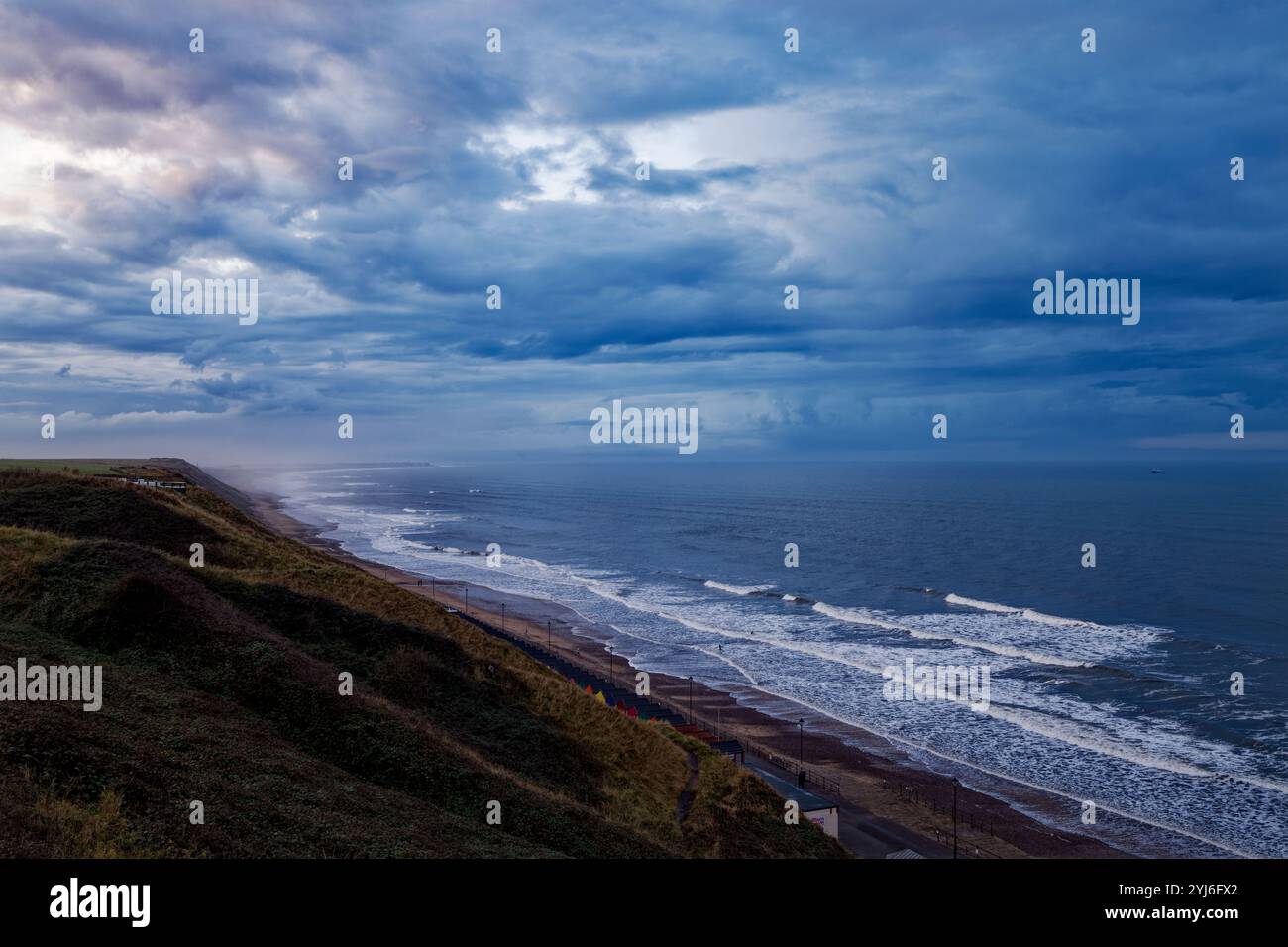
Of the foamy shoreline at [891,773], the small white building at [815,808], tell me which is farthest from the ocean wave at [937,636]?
the small white building at [815,808]

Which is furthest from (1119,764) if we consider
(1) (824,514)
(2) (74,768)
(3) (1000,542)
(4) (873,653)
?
(1) (824,514)

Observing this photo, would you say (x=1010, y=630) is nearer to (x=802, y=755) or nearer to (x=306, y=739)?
(x=802, y=755)

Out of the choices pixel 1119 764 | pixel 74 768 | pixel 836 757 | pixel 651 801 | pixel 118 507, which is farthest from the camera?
pixel 118 507

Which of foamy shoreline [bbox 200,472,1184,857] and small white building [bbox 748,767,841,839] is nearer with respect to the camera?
small white building [bbox 748,767,841,839]

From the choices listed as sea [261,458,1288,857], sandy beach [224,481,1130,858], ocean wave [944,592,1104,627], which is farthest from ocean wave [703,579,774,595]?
sandy beach [224,481,1130,858]

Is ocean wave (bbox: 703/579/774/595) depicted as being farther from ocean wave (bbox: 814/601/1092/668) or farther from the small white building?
the small white building

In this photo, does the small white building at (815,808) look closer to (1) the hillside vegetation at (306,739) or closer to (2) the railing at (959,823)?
(1) the hillside vegetation at (306,739)
